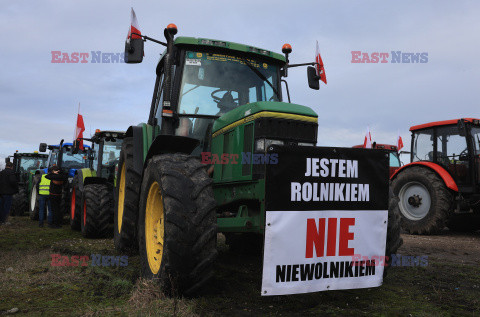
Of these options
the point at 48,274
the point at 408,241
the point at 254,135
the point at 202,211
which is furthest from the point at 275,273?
the point at 408,241

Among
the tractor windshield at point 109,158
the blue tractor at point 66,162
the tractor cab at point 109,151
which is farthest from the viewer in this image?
the blue tractor at point 66,162

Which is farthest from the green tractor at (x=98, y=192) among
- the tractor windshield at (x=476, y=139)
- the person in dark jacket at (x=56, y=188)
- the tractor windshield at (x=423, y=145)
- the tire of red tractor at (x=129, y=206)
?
the tractor windshield at (x=476, y=139)

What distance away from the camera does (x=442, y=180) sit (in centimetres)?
899

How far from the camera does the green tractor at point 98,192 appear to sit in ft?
26.3

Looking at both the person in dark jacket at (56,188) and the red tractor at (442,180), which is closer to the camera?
the red tractor at (442,180)

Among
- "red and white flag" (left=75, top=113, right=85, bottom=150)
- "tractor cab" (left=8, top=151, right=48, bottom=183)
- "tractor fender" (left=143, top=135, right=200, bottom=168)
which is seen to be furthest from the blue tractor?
"tractor fender" (left=143, top=135, right=200, bottom=168)

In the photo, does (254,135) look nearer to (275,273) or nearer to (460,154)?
(275,273)

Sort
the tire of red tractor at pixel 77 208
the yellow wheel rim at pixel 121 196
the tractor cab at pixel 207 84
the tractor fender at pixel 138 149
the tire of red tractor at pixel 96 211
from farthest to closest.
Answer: the tire of red tractor at pixel 77 208 → the tire of red tractor at pixel 96 211 → the yellow wheel rim at pixel 121 196 → the tractor fender at pixel 138 149 → the tractor cab at pixel 207 84

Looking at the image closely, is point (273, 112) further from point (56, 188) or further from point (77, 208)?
point (56, 188)

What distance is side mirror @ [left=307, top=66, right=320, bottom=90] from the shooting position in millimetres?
5340

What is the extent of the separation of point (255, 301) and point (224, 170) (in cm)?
132

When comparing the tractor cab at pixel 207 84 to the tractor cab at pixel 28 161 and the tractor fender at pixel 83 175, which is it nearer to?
the tractor fender at pixel 83 175

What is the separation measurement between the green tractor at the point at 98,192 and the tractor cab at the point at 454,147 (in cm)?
709

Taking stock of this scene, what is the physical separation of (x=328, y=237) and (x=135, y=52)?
2.71m
